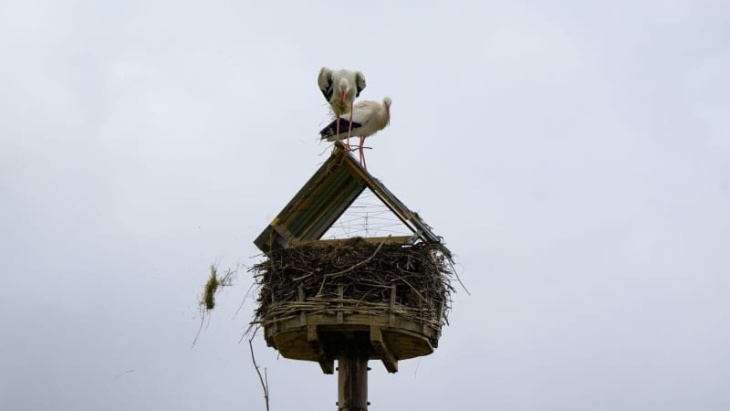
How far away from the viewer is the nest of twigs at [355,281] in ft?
29.4

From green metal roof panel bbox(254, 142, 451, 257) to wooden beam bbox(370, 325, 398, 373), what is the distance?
1063 mm

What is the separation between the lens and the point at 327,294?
9000 mm

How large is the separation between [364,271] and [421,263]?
0.58 metres

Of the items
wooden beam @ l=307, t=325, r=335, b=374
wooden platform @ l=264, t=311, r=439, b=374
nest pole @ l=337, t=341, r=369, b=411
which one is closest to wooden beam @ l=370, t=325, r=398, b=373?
wooden platform @ l=264, t=311, r=439, b=374

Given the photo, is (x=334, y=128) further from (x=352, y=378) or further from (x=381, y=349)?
(x=381, y=349)

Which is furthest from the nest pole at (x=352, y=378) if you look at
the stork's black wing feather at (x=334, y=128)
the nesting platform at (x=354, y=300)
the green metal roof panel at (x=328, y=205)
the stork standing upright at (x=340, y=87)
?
the stork standing upright at (x=340, y=87)

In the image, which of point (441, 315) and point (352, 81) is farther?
point (352, 81)

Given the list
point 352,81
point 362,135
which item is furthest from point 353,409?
point 352,81

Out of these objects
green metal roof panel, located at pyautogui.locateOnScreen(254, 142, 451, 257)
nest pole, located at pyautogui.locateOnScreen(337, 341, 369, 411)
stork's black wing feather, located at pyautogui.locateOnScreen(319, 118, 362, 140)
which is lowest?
nest pole, located at pyautogui.locateOnScreen(337, 341, 369, 411)

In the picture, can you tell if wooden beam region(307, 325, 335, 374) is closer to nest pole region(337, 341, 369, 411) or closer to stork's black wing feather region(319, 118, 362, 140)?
nest pole region(337, 341, 369, 411)

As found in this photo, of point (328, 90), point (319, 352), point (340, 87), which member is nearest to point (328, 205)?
point (319, 352)

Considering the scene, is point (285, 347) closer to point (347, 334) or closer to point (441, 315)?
point (347, 334)

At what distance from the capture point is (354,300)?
29.1 ft

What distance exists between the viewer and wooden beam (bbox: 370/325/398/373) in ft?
28.8
